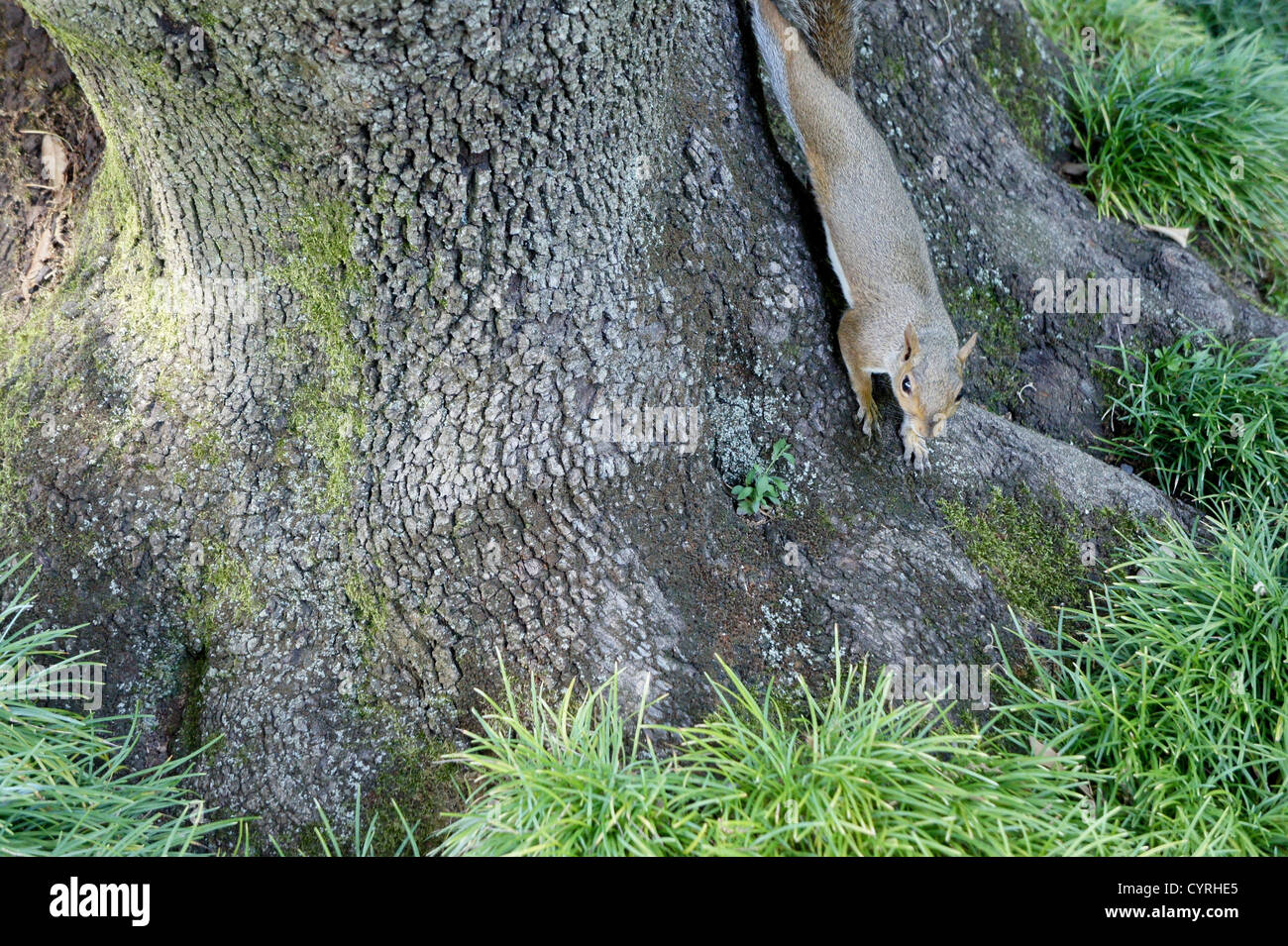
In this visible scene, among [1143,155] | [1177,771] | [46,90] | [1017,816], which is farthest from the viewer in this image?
[1143,155]

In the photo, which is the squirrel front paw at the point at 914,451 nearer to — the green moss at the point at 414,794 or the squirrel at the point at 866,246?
the squirrel at the point at 866,246

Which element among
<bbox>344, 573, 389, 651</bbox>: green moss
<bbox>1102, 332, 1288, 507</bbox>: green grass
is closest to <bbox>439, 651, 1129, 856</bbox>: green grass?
<bbox>344, 573, 389, 651</bbox>: green moss

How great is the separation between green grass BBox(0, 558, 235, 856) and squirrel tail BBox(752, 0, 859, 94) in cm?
260

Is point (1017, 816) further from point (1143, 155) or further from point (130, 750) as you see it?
point (1143, 155)

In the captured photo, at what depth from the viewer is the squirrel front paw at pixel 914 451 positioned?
281cm

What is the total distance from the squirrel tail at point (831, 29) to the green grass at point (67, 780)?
8.52 ft

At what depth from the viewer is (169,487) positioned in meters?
2.41

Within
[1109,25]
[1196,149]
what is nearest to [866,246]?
[1196,149]

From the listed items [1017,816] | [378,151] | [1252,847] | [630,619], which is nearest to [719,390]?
[630,619]

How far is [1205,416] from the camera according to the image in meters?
3.30

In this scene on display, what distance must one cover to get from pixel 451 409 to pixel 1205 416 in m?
2.53

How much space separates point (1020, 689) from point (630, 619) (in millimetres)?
1003

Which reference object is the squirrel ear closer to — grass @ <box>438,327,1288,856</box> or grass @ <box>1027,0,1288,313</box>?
grass @ <box>438,327,1288,856</box>

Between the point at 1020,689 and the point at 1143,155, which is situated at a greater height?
the point at 1143,155
